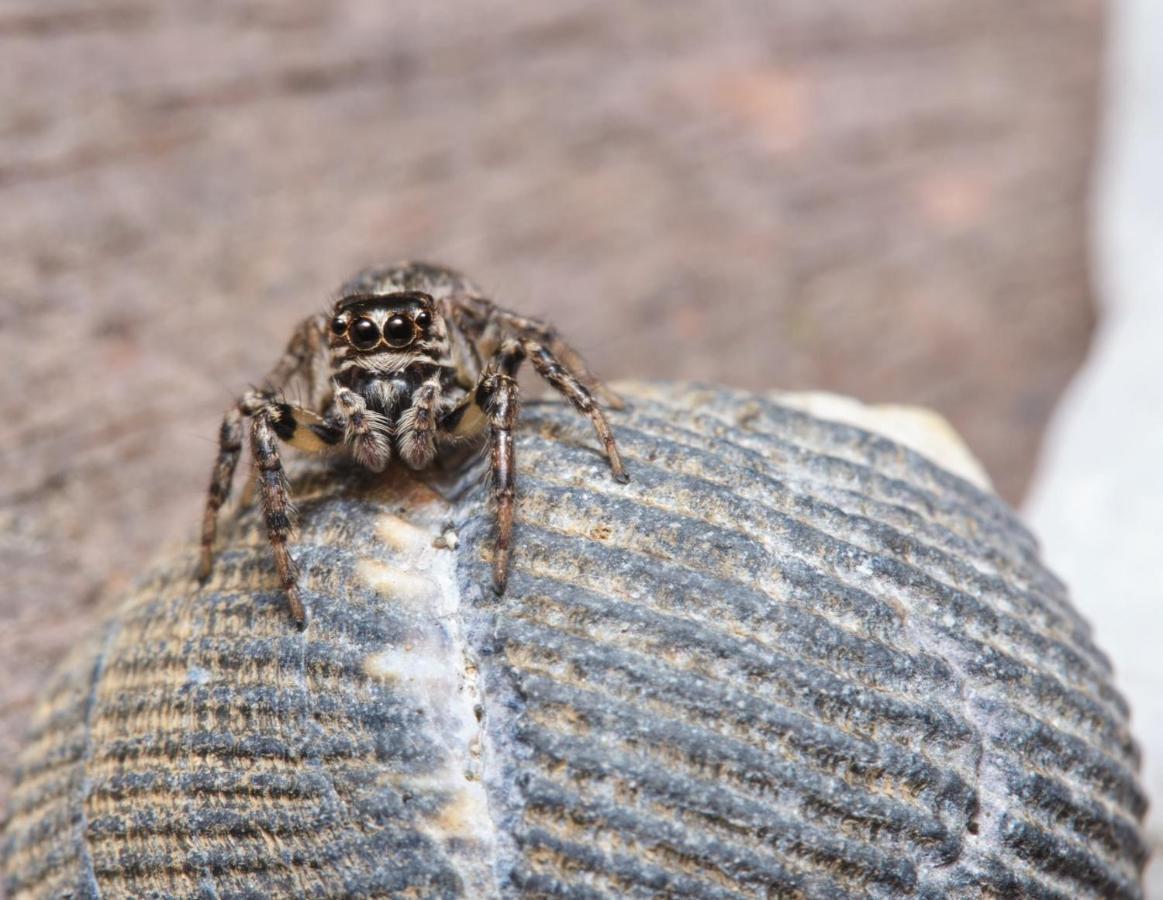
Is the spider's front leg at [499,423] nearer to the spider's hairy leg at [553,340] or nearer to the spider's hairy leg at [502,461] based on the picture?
the spider's hairy leg at [502,461]

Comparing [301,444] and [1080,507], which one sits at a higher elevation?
[1080,507]

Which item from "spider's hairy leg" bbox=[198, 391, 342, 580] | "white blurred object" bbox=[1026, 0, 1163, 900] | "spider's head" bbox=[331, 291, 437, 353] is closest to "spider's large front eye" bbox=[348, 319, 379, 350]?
"spider's head" bbox=[331, 291, 437, 353]

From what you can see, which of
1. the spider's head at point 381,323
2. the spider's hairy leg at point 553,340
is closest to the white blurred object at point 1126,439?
the spider's hairy leg at point 553,340

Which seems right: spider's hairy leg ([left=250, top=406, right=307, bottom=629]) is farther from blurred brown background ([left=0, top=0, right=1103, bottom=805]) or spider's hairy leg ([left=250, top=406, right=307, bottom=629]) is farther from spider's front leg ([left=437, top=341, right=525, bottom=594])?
blurred brown background ([left=0, top=0, right=1103, bottom=805])

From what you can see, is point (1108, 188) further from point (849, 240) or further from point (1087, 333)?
point (849, 240)

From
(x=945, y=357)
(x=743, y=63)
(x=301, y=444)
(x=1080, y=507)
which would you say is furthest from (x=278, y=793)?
(x=743, y=63)

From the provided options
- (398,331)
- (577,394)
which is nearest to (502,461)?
(577,394)

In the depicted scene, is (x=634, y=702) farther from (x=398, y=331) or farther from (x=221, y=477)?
(x=221, y=477)
